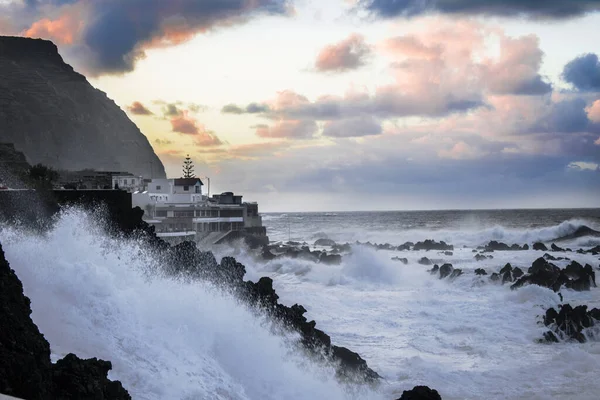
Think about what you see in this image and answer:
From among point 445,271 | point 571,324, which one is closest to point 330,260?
point 445,271

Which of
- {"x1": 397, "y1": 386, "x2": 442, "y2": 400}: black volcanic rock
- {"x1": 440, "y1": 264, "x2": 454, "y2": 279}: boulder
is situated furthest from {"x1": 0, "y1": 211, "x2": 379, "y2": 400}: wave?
{"x1": 440, "y1": 264, "x2": 454, "y2": 279}: boulder

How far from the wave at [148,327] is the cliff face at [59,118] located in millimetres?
94769

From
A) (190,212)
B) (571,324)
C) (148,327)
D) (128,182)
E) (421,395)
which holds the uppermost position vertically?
(128,182)

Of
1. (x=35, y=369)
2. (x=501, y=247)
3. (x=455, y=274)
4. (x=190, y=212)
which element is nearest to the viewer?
(x=35, y=369)

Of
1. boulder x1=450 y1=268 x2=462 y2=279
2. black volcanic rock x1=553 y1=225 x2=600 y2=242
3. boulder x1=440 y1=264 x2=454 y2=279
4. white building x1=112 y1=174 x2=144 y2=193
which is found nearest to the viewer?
boulder x1=450 y1=268 x2=462 y2=279

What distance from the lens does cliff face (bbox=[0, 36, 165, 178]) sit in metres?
110

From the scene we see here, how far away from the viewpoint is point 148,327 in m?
12.6

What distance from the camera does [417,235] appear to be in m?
92.4

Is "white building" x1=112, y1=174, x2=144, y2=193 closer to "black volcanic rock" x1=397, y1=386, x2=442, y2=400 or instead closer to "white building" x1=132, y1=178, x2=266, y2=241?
"white building" x1=132, y1=178, x2=266, y2=241

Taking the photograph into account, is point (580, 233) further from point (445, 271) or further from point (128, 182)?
point (128, 182)

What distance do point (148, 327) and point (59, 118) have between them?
11583 centimetres

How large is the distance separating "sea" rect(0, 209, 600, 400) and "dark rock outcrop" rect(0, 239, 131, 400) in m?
1.35

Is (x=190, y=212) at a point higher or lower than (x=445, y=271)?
higher

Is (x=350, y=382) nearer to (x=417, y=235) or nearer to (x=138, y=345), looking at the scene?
Answer: (x=138, y=345)
